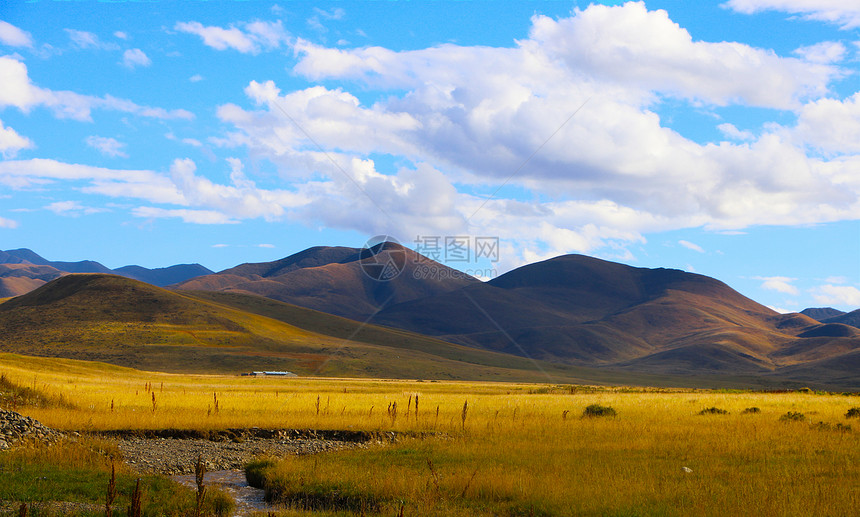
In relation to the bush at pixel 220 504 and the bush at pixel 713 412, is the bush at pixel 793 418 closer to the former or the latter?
the bush at pixel 713 412

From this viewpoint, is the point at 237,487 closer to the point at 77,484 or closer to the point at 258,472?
the point at 258,472

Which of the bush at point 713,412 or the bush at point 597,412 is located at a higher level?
the bush at point 713,412

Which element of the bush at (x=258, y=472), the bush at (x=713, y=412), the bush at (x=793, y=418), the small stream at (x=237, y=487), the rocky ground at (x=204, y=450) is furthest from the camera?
the bush at (x=713, y=412)

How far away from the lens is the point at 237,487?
15039 millimetres

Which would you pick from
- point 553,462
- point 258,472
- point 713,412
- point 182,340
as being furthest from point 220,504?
point 182,340

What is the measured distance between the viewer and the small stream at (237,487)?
1301cm

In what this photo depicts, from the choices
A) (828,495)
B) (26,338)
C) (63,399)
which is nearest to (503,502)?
(828,495)

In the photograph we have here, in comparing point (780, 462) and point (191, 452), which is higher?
point (780, 462)

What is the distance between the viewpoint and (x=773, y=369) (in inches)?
7628

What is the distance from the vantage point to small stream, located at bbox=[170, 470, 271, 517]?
13.0 metres

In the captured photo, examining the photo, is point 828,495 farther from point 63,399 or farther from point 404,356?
point 404,356

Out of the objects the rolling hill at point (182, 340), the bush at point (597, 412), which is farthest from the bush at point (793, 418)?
the rolling hill at point (182, 340)

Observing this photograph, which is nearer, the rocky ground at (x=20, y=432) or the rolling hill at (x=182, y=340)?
the rocky ground at (x=20, y=432)

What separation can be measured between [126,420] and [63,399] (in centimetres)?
723
